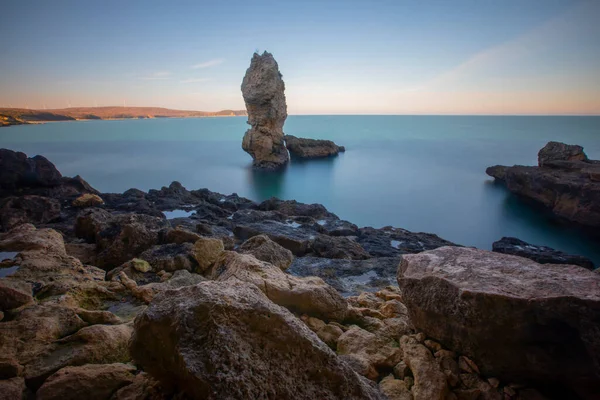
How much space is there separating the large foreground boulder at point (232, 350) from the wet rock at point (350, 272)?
4.91m

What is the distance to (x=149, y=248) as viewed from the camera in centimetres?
757

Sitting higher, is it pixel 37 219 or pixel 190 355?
pixel 190 355

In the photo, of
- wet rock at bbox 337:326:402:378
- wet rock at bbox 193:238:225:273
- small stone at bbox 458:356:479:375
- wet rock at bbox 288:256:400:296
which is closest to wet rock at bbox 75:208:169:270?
wet rock at bbox 193:238:225:273

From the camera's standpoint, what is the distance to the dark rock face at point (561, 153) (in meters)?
23.9

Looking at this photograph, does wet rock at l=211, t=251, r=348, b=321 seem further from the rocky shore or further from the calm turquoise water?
the calm turquoise water

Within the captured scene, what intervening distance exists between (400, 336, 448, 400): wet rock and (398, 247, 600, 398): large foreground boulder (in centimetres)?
24

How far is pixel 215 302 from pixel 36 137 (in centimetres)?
6727

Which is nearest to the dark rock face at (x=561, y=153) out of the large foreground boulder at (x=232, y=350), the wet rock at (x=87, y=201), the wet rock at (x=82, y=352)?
the large foreground boulder at (x=232, y=350)

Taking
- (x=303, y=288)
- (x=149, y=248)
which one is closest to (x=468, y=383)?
(x=303, y=288)

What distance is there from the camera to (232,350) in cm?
213

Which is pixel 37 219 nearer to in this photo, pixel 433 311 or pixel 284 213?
pixel 284 213

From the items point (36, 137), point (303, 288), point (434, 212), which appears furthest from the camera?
point (36, 137)

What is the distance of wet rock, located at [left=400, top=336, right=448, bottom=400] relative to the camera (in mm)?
3037

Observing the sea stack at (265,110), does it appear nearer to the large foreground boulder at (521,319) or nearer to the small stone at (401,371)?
the large foreground boulder at (521,319)
